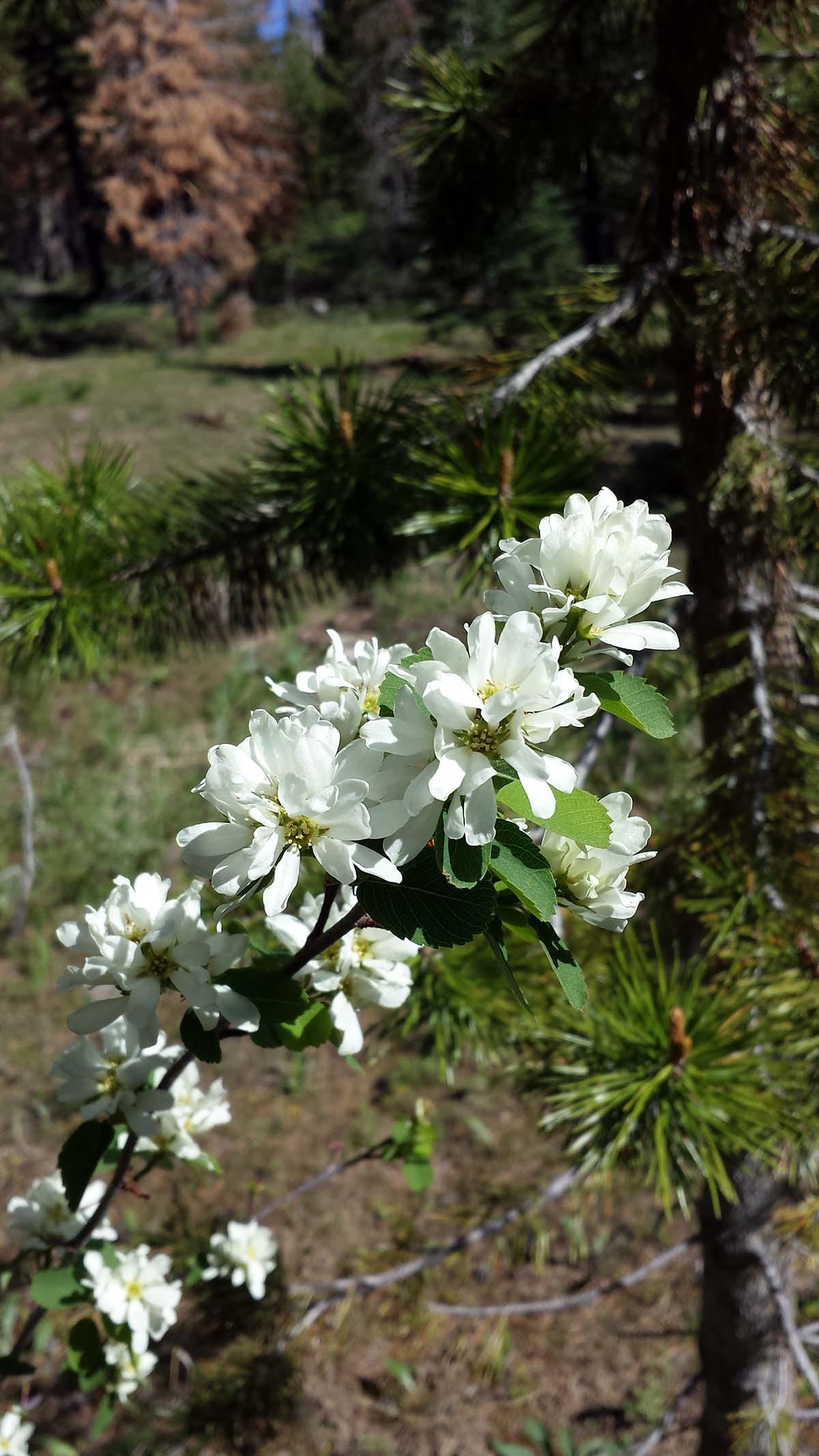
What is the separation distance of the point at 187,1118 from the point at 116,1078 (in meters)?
0.28

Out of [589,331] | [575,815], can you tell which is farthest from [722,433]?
[575,815]

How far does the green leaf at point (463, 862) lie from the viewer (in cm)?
51

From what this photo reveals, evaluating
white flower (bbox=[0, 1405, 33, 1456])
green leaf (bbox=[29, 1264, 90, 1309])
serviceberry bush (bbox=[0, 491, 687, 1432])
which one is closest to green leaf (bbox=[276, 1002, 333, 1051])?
serviceberry bush (bbox=[0, 491, 687, 1432])

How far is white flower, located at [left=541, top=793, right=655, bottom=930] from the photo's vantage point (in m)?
0.58

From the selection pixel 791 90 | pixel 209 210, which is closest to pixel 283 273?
pixel 209 210

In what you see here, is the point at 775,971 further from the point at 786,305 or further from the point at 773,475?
the point at 786,305

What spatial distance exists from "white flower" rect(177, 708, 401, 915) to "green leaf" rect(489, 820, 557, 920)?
0.06 m

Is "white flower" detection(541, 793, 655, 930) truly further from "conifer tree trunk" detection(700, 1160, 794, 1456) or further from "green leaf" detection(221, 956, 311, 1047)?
"conifer tree trunk" detection(700, 1160, 794, 1456)

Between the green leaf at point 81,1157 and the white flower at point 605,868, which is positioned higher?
the white flower at point 605,868

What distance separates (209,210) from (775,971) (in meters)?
17.6

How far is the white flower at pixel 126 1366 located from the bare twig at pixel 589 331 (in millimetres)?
1271

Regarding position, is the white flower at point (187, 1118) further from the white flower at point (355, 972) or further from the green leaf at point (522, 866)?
the green leaf at point (522, 866)

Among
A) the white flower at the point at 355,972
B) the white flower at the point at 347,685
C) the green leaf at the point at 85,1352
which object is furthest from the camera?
the green leaf at the point at 85,1352

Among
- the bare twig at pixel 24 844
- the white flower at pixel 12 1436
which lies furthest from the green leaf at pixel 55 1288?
the bare twig at pixel 24 844
